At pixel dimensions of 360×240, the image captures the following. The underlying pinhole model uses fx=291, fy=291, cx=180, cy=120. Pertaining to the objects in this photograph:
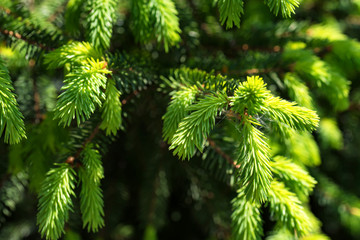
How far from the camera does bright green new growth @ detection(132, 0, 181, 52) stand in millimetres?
765

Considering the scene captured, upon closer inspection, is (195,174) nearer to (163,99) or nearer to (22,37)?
(163,99)

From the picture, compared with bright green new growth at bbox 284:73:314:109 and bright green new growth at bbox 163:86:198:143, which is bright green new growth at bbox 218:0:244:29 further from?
bright green new growth at bbox 284:73:314:109

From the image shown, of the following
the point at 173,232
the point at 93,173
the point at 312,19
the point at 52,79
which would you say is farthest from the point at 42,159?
the point at 312,19

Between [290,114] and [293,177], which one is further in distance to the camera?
[293,177]

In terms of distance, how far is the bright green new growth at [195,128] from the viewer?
0.58 m

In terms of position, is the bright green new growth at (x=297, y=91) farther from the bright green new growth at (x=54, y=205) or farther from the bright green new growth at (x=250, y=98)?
the bright green new growth at (x=54, y=205)

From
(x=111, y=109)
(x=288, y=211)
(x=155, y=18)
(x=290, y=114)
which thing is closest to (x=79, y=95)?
(x=111, y=109)

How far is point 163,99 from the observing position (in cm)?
90

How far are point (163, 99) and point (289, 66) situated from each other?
1.32 ft

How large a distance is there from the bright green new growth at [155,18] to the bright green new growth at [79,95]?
8.5 inches

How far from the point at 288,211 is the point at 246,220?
0.11 metres

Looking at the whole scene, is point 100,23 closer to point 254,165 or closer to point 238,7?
point 238,7

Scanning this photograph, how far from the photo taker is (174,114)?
0.66 m

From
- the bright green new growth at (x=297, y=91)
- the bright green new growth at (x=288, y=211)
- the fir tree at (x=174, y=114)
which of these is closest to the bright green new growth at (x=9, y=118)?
the fir tree at (x=174, y=114)
